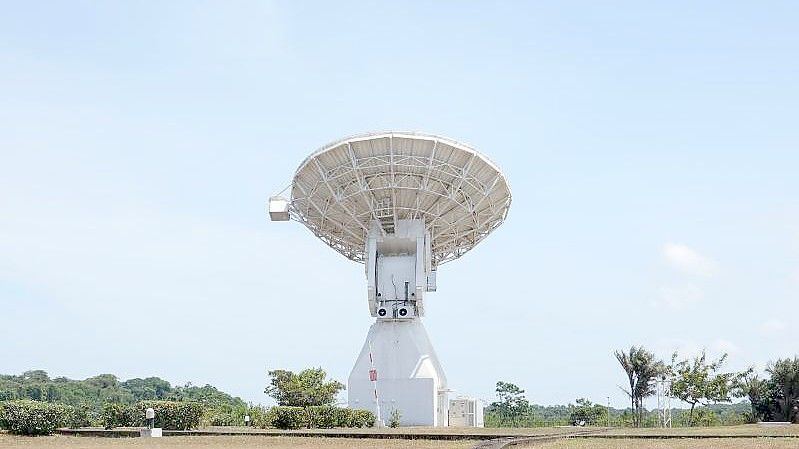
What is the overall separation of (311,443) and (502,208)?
68.6 ft

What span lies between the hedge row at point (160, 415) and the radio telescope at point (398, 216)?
354 inches

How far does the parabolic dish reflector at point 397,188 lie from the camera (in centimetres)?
3828

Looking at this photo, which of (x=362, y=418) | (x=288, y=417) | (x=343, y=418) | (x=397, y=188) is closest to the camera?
(x=288, y=417)

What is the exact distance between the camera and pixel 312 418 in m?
33.1

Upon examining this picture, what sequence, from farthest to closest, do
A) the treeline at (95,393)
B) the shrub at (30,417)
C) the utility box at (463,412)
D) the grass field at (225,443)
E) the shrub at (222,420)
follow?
the treeline at (95,393) → the utility box at (463,412) → the shrub at (222,420) → the shrub at (30,417) → the grass field at (225,443)

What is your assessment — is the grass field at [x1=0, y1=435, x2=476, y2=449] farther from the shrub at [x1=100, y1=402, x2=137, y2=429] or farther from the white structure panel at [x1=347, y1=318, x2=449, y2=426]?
the white structure panel at [x1=347, y1=318, x2=449, y2=426]

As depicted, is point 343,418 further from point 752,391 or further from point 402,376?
point 752,391

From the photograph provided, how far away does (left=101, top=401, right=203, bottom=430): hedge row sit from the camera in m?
33.0

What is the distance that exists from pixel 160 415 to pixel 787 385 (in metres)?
32.3

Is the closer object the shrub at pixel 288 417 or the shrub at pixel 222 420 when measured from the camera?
the shrub at pixel 288 417

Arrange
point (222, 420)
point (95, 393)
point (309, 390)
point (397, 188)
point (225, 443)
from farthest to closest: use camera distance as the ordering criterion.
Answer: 1. point (95, 393)
2. point (309, 390)
3. point (222, 420)
4. point (397, 188)
5. point (225, 443)

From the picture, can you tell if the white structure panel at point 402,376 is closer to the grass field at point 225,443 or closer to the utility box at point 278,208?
the utility box at point 278,208

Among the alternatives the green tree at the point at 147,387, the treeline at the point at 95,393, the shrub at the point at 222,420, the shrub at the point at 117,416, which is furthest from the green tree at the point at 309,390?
the green tree at the point at 147,387

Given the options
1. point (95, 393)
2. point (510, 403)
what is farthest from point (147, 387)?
point (510, 403)
